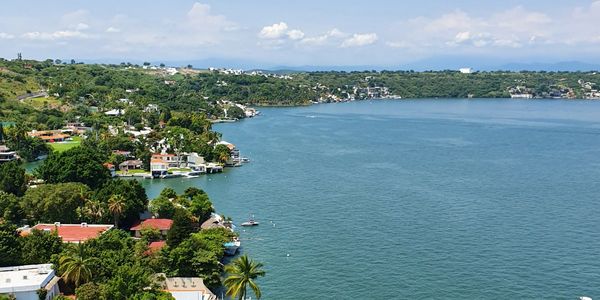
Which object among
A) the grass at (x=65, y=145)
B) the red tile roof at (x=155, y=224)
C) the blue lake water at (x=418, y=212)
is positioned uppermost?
the grass at (x=65, y=145)

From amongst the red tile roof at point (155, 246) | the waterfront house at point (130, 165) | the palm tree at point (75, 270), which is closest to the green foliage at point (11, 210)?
the red tile roof at point (155, 246)

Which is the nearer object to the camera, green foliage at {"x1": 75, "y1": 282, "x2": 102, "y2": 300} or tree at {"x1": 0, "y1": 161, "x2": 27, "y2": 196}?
green foliage at {"x1": 75, "y1": 282, "x2": 102, "y2": 300}

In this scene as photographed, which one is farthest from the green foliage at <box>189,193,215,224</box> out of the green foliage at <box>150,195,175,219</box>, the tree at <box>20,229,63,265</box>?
the tree at <box>20,229,63,265</box>

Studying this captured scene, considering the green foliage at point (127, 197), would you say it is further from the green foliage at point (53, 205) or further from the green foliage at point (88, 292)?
the green foliage at point (88, 292)

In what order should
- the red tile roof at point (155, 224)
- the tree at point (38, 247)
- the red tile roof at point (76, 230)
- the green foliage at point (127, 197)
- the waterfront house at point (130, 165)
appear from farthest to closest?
the waterfront house at point (130, 165), the green foliage at point (127, 197), the red tile roof at point (155, 224), the red tile roof at point (76, 230), the tree at point (38, 247)

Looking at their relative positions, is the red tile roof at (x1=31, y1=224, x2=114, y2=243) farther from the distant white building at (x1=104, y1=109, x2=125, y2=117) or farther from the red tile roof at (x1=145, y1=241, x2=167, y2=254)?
the distant white building at (x1=104, y1=109, x2=125, y2=117)

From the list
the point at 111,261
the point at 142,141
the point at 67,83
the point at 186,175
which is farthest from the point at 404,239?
the point at 67,83

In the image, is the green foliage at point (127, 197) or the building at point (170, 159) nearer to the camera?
the green foliage at point (127, 197)
